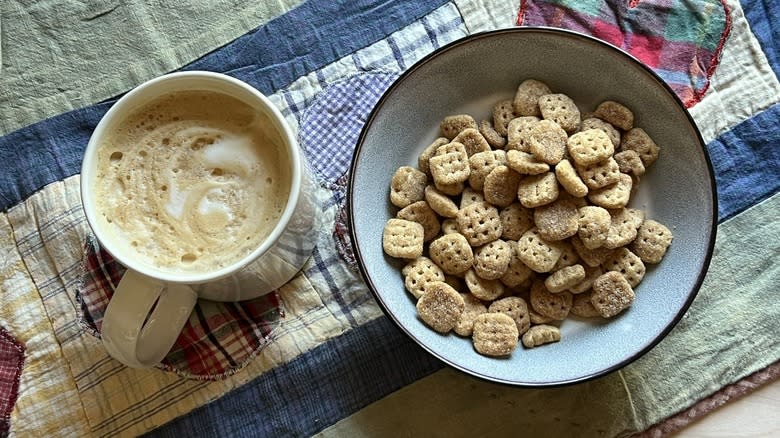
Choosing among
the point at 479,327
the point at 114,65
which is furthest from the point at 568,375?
the point at 114,65

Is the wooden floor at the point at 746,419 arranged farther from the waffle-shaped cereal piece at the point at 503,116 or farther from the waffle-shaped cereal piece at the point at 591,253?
the waffle-shaped cereal piece at the point at 503,116

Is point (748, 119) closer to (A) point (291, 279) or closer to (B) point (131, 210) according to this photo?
(A) point (291, 279)

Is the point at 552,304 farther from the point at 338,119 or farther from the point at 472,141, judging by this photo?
the point at 338,119

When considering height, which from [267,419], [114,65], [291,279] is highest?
[114,65]

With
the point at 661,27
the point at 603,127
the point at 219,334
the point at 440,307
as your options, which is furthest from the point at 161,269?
the point at 661,27

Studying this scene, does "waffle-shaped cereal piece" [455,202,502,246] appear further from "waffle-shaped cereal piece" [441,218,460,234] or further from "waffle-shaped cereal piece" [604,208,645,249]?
"waffle-shaped cereal piece" [604,208,645,249]

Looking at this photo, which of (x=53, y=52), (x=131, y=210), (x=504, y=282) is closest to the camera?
(x=131, y=210)
